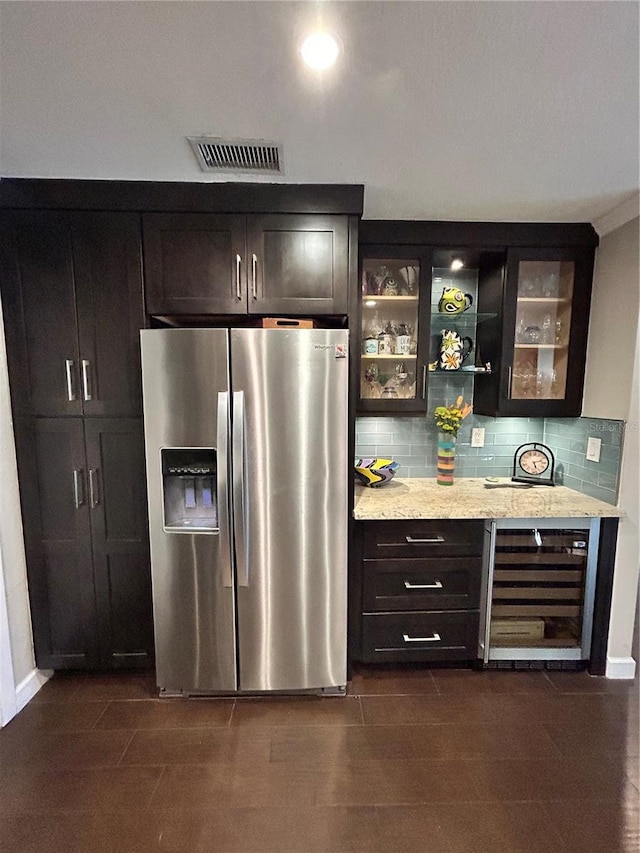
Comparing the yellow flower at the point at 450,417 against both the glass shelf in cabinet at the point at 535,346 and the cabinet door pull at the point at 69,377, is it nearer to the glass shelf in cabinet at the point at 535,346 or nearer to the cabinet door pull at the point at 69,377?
the glass shelf in cabinet at the point at 535,346

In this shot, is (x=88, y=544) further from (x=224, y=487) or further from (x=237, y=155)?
(x=237, y=155)

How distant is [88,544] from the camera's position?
193cm

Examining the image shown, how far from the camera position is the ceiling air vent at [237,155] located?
4.76 feet

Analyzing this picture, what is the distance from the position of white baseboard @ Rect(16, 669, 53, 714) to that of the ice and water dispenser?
1089mm

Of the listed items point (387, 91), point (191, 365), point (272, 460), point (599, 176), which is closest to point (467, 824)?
point (272, 460)

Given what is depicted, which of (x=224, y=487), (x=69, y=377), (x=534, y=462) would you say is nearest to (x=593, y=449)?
(x=534, y=462)

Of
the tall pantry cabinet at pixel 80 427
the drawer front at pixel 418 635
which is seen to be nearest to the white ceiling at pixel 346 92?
the tall pantry cabinet at pixel 80 427

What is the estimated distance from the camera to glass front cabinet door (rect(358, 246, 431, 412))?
2195 millimetres

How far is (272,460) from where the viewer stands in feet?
5.79

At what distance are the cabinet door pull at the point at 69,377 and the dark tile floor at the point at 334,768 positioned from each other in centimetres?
151

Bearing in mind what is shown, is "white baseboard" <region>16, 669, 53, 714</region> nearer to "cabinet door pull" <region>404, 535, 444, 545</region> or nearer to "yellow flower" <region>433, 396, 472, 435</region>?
"cabinet door pull" <region>404, 535, 444, 545</region>

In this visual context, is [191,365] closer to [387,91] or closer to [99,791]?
[387,91]

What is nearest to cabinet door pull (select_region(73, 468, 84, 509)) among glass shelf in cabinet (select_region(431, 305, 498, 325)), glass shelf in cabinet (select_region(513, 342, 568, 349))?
glass shelf in cabinet (select_region(431, 305, 498, 325))

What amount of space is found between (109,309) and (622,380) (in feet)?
8.43
